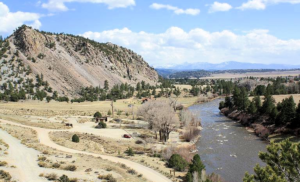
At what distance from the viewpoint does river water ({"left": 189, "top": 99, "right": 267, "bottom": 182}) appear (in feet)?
124

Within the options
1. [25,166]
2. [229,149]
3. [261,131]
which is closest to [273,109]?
[261,131]

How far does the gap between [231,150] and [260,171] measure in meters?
32.7

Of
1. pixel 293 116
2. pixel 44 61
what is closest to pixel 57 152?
pixel 293 116

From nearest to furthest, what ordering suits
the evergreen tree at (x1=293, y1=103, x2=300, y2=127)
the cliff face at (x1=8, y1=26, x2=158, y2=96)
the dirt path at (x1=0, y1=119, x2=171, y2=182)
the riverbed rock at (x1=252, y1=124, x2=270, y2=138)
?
the dirt path at (x1=0, y1=119, x2=171, y2=182)
the evergreen tree at (x1=293, y1=103, x2=300, y2=127)
the riverbed rock at (x1=252, y1=124, x2=270, y2=138)
the cliff face at (x1=8, y1=26, x2=158, y2=96)

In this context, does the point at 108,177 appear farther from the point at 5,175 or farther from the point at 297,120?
the point at 297,120

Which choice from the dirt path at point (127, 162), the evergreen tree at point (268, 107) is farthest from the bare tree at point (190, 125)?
the dirt path at point (127, 162)

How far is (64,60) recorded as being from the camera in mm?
159375

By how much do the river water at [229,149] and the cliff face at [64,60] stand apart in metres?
90.2

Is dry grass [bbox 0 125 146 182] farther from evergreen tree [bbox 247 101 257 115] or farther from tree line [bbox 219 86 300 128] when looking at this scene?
evergreen tree [bbox 247 101 257 115]

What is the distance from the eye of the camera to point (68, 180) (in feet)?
79.6

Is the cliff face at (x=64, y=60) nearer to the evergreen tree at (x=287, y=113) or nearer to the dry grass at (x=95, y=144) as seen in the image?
the dry grass at (x=95, y=144)

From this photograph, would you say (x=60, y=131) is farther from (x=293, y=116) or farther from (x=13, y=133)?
(x=293, y=116)

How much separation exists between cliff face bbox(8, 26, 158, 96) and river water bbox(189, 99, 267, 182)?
3551 inches

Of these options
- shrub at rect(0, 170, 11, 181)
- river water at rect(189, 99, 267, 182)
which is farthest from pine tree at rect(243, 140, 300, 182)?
shrub at rect(0, 170, 11, 181)
